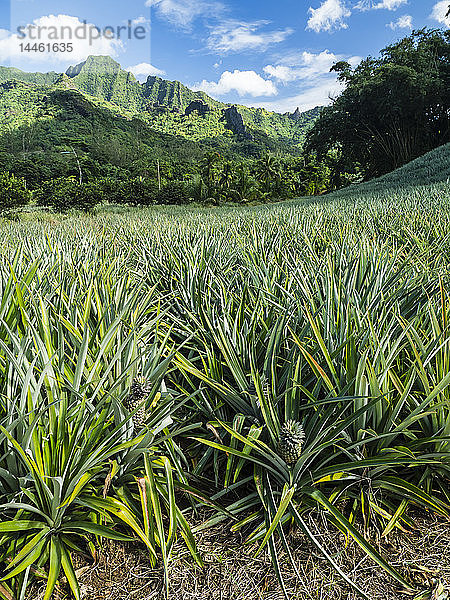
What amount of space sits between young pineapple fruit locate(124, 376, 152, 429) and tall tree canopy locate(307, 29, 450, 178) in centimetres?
Result: 2610

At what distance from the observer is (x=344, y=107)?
26.3 m

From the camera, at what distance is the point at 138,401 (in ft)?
4.27

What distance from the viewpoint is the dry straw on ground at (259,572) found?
3.43 ft

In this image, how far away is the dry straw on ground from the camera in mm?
1047

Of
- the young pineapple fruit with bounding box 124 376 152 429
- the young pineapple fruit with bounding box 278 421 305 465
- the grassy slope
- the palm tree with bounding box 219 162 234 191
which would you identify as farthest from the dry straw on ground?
the palm tree with bounding box 219 162 234 191

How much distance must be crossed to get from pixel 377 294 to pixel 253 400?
2.98 ft

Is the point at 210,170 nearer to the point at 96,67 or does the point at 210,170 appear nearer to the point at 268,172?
the point at 268,172

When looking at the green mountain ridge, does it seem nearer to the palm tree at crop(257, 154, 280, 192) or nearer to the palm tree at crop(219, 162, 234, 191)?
the palm tree at crop(257, 154, 280, 192)

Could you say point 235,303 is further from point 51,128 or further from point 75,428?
point 51,128

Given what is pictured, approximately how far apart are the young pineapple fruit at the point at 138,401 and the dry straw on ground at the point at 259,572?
0.36 m

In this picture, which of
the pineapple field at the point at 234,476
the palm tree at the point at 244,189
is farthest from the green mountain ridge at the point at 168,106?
the pineapple field at the point at 234,476

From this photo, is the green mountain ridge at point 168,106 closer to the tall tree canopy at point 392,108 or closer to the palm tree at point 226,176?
the palm tree at point 226,176

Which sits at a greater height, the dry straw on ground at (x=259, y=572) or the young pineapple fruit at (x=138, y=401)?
the young pineapple fruit at (x=138, y=401)

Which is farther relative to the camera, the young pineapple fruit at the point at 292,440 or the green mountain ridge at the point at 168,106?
the green mountain ridge at the point at 168,106
